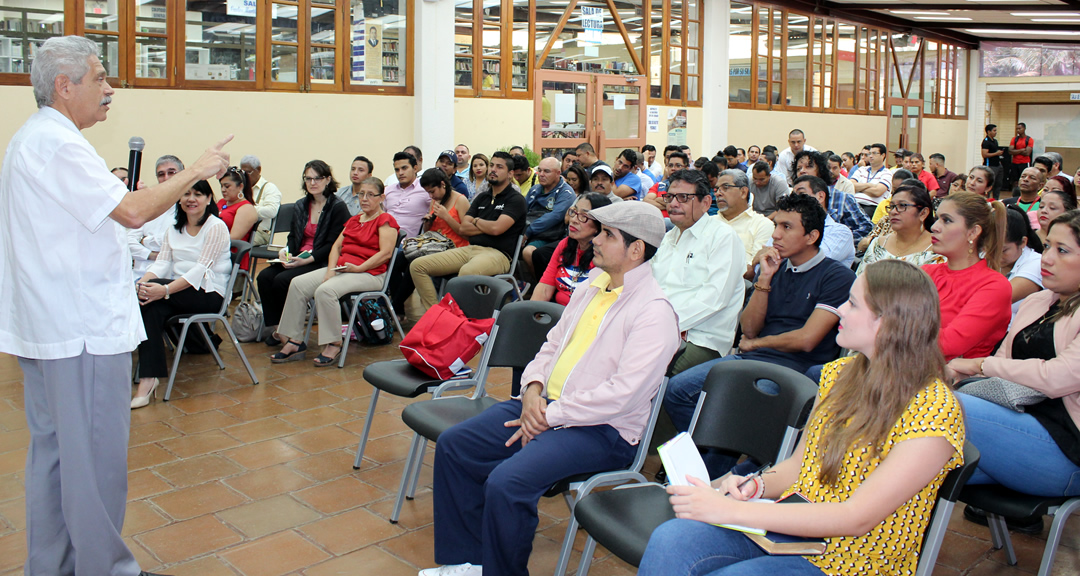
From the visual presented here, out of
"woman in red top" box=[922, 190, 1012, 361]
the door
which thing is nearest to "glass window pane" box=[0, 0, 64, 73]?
the door

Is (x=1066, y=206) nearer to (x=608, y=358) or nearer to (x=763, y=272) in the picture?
(x=763, y=272)

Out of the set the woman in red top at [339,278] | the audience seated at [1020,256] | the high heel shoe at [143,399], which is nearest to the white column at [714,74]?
the woman in red top at [339,278]

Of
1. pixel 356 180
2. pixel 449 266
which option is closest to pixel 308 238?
pixel 356 180

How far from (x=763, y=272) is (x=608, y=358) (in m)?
1.12

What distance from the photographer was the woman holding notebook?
66.6 inches

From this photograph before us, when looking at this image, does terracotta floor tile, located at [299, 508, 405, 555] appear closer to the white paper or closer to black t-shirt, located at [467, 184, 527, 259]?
black t-shirt, located at [467, 184, 527, 259]

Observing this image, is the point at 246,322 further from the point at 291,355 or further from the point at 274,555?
the point at 274,555

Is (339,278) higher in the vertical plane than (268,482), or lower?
higher

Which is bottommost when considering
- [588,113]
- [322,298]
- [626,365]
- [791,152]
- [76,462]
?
[76,462]

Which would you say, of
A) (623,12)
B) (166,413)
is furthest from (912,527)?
(623,12)

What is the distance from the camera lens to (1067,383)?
7.39 feet

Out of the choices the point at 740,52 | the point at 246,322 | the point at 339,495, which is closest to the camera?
the point at 339,495

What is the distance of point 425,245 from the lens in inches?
232

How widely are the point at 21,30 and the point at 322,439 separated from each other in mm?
5332
